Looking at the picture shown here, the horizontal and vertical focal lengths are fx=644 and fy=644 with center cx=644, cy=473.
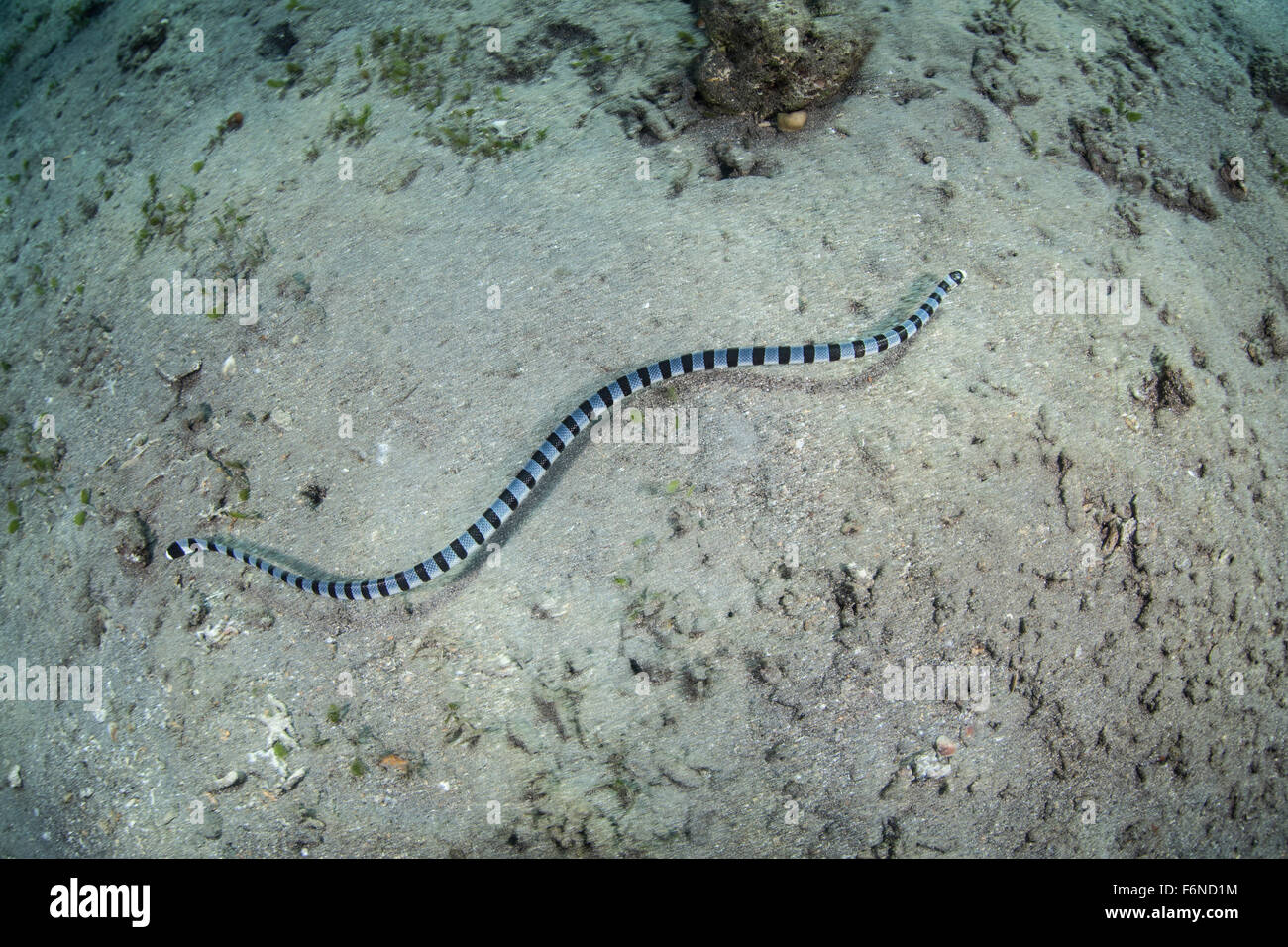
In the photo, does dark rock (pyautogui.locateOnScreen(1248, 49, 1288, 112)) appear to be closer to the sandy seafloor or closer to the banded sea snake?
the sandy seafloor

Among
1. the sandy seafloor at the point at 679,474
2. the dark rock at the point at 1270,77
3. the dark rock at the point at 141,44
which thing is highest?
the dark rock at the point at 141,44

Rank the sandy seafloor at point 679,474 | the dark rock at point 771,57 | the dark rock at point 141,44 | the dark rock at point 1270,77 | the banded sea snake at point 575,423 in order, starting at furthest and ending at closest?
the dark rock at point 141,44 < the dark rock at point 1270,77 < the dark rock at point 771,57 < the banded sea snake at point 575,423 < the sandy seafloor at point 679,474

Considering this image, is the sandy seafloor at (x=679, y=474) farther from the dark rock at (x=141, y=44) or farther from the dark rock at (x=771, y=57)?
the dark rock at (x=141, y=44)

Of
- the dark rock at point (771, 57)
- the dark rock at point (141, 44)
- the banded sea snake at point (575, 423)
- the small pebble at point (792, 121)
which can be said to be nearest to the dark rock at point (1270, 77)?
the dark rock at point (771, 57)

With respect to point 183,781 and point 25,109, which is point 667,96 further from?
point 25,109

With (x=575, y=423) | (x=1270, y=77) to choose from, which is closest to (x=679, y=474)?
(x=575, y=423)

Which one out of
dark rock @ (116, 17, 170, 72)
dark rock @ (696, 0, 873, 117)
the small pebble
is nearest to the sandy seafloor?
the small pebble
